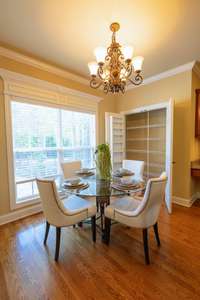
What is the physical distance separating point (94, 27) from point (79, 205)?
2.34m

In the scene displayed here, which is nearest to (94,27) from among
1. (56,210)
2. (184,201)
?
(56,210)

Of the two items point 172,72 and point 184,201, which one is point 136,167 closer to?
point 184,201

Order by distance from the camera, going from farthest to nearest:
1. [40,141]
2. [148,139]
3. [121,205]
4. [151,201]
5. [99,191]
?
[148,139] → [40,141] → [121,205] → [99,191] → [151,201]

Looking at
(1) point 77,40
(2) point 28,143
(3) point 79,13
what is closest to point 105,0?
(3) point 79,13

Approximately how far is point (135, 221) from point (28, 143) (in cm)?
221

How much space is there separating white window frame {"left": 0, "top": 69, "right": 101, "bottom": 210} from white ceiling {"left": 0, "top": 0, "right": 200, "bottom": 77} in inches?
18.0

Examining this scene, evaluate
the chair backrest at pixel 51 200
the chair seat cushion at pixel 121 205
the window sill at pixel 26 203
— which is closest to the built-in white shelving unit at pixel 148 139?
the chair seat cushion at pixel 121 205

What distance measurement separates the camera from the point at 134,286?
1.39 metres

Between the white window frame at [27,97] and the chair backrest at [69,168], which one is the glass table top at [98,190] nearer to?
the chair backrest at [69,168]

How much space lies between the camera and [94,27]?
1.96 meters

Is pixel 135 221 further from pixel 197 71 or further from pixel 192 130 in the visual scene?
pixel 197 71

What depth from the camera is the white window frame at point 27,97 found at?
8.13 ft

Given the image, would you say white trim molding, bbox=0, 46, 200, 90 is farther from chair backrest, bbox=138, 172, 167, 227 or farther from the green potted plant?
chair backrest, bbox=138, 172, 167, 227

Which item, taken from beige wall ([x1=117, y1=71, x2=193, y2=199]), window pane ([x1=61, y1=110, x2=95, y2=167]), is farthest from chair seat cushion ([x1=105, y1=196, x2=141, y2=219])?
window pane ([x1=61, y1=110, x2=95, y2=167])
